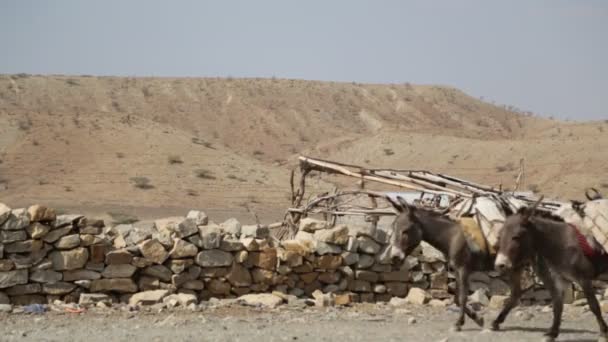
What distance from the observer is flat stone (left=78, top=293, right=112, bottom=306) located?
10641 mm

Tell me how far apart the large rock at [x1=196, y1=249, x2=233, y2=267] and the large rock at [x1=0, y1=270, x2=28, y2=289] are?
225cm

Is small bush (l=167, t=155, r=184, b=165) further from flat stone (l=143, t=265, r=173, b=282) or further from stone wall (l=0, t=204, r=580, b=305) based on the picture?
flat stone (l=143, t=265, r=173, b=282)

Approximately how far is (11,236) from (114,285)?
1.46 m

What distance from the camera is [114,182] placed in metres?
32.2

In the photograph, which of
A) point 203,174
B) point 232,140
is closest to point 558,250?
point 203,174

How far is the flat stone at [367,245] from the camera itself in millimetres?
12227

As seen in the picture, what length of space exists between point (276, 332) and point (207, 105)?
190 ft

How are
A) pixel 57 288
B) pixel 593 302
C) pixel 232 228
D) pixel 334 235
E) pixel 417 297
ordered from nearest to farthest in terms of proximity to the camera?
pixel 593 302, pixel 57 288, pixel 417 297, pixel 334 235, pixel 232 228

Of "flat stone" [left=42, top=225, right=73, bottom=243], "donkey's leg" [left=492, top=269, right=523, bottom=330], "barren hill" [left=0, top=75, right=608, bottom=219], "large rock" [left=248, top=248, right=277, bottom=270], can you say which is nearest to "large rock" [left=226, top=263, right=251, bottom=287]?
"large rock" [left=248, top=248, right=277, bottom=270]

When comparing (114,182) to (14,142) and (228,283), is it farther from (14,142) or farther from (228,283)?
(228,283)

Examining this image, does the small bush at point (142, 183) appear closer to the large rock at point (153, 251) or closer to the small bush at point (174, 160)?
the small bush at point (174, 160)

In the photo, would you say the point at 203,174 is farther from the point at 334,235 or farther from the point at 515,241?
the point at 515,241

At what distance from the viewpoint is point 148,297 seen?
10773 mm

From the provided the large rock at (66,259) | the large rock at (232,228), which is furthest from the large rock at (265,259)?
the large rock at (66,259)
